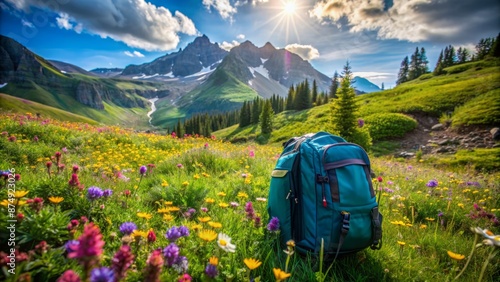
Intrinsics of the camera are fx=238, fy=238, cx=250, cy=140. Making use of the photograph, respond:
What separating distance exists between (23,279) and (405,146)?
28.4 metres

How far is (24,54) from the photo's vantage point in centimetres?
18188

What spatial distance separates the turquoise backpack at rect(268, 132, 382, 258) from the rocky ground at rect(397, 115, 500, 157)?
866 inches

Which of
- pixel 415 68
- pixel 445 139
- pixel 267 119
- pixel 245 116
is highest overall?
pixel 415 68

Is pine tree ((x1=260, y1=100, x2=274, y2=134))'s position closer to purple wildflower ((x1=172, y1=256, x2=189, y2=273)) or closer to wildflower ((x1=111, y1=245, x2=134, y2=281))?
purple wildflower ((x1=172, y1=256, x2=189, y2=273))

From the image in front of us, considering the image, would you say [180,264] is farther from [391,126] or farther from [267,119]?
[267,119]

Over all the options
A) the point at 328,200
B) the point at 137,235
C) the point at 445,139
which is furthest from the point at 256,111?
the point at 137,235

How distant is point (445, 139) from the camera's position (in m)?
22.3

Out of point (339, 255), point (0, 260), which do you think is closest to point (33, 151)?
point (0, 260)

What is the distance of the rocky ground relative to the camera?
2011 cm

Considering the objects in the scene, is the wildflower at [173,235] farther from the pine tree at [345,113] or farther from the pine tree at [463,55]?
the pine tree at [463,55]

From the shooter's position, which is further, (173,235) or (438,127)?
(438,127)

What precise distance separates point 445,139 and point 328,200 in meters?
26.4

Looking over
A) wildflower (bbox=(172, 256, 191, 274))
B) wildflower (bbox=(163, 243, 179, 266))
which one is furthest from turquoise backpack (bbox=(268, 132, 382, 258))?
wildflower (bbox=(163, 243, 179, 266))

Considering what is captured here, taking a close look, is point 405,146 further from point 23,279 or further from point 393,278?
point 23,279
